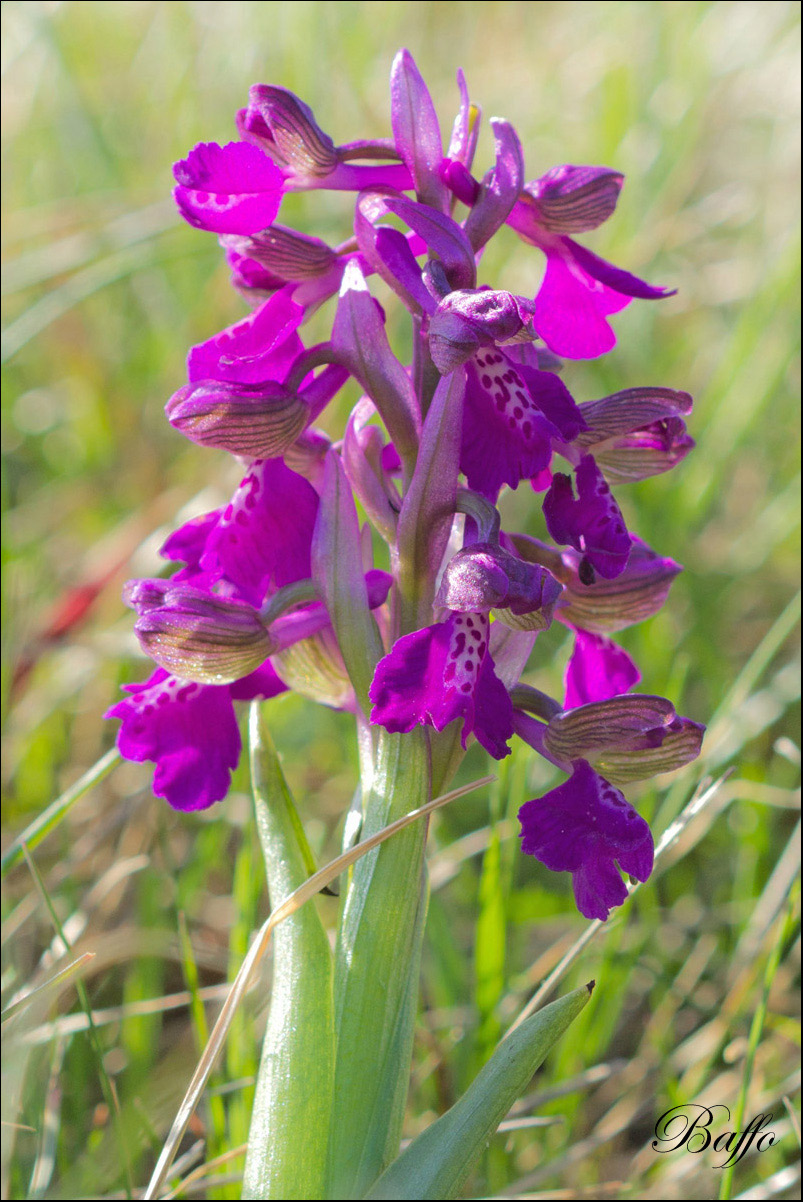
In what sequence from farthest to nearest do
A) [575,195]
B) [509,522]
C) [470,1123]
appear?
[509,522] < [575,195] < [470,1123]

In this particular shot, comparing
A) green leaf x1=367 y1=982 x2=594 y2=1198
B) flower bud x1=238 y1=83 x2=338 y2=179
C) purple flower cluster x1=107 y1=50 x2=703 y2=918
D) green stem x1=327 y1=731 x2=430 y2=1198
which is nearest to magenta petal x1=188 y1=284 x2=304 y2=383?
purple flower cluster x1=107 y1=50 x2=703 y2=918

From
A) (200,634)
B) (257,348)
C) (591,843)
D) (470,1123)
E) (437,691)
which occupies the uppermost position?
(257,348)

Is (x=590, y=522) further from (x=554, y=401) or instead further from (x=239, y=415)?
(x=239, y=415)


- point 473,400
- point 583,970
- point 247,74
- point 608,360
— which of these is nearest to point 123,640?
point 583,970

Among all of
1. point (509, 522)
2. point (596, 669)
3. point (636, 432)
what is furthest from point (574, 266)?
point (509, 522)

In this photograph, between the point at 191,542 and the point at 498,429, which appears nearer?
the point at 498,429

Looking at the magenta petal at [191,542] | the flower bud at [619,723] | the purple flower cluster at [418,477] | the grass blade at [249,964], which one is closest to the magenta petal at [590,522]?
the purple flower cluster at [418,477]

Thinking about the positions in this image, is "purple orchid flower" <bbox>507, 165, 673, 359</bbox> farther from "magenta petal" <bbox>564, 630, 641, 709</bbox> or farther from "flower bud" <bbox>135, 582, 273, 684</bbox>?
"flower bud" <bbox>135, 582, 273, 684</bbox>
